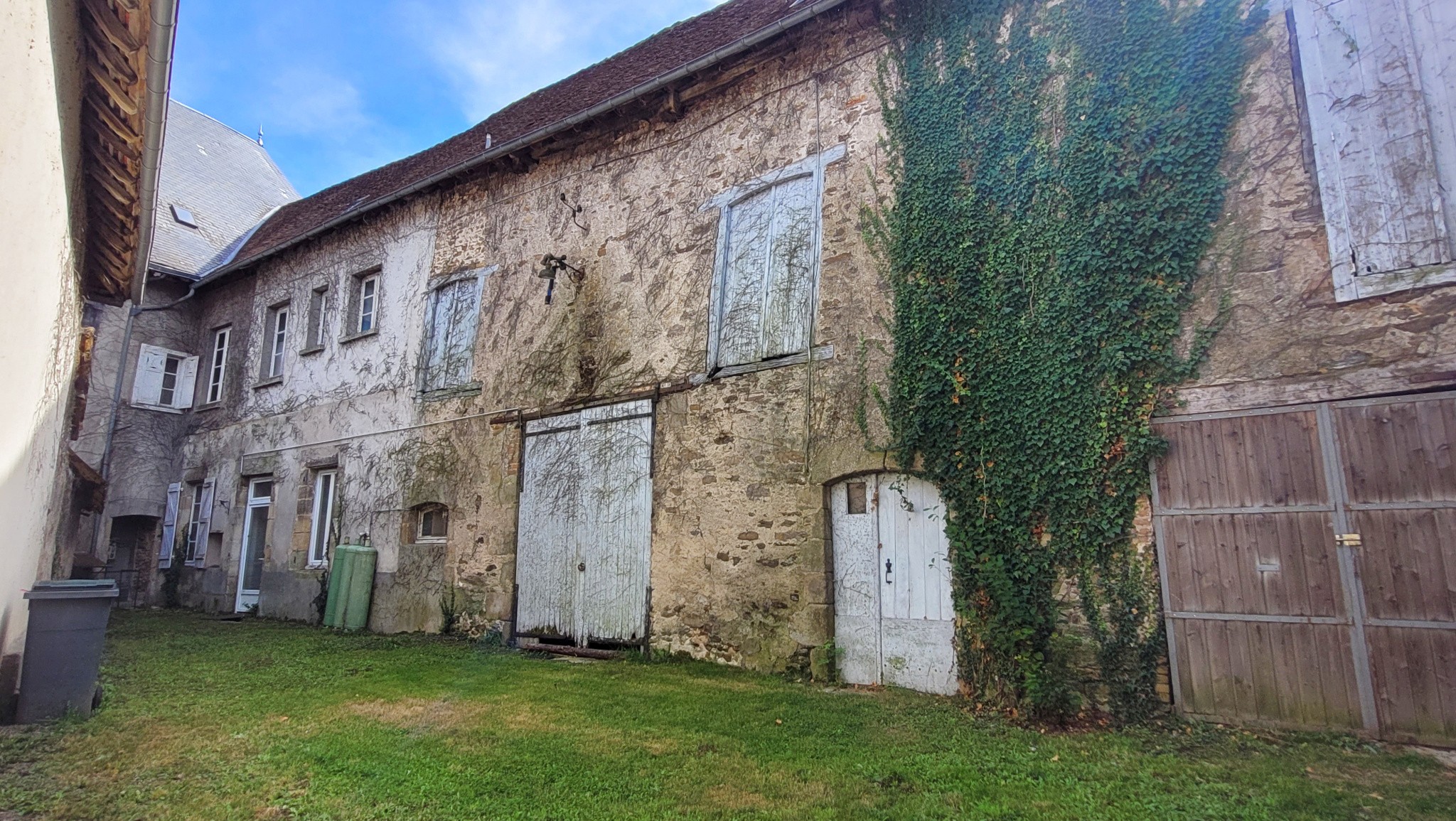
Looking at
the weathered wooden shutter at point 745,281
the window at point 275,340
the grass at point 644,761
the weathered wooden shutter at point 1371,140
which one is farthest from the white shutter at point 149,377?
the weathered wooden shutter at point 1371,140

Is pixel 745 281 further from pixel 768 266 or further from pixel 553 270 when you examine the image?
pixel 553 270

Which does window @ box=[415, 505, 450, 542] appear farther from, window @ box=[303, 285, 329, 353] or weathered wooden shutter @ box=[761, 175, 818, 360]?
weathered wooden shutter @ box=[761, 175, 818, 360]

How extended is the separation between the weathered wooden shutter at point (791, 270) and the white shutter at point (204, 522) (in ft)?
38.2

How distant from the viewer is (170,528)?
14508mm

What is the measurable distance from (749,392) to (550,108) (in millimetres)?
6581

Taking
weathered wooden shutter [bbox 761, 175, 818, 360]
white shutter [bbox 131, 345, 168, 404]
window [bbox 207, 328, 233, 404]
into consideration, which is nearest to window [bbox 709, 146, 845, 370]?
weathered wooden shutter [bbox 761, 175, 818, 360]

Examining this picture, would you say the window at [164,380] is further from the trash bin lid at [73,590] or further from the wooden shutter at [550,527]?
the trash bin lid at [73,590]

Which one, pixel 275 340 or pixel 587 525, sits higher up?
pixel 275 340

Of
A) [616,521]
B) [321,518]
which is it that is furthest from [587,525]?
[321,518]

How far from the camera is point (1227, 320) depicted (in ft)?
17.5

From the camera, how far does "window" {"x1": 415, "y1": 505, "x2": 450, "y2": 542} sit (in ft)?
34.4

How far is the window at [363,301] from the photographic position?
12.2m

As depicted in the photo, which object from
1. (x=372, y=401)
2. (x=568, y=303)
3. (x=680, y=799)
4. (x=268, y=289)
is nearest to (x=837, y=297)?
(x=568, y=303)

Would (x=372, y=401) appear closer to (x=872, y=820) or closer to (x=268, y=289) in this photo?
(x=268, y=289)
